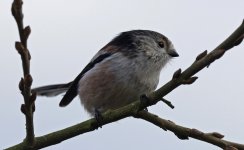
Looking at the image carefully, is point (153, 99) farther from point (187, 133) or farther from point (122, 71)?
point (122, 71)

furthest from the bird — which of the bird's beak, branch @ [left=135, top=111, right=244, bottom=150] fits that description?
branch @ [left=135, top=111, right=244, bottom=150]

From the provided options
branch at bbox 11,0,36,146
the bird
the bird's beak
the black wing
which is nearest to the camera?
branch at bbox 11,0,36,146

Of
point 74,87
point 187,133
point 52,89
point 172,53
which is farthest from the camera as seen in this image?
point 52,89

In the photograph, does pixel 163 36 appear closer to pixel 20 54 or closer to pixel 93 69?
pixel 93 69

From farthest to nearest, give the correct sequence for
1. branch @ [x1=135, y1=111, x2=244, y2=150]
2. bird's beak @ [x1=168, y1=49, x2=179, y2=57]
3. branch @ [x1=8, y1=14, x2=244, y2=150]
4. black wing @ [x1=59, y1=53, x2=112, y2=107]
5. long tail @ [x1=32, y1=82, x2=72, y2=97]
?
1. long tail @ [x1=32, y1=82, x2=72, y2=97]
2. black wing @ [x1=59, y1=53, x2=112, y2=107]
3. bird's beak @ [x1=168, y1=49, x2=179, y2=57]
4. branch @ [x1=135, y1=111, x2=244, y2=150]
5. branch @ [x1=8, y1=14, x2=244, y2=150]

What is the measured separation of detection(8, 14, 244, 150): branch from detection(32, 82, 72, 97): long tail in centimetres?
331

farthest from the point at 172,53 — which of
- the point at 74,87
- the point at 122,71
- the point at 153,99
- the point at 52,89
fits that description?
the point at 153,99

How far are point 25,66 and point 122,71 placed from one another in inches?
Answer: 109

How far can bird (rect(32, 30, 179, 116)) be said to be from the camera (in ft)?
17.4

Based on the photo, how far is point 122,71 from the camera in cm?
543

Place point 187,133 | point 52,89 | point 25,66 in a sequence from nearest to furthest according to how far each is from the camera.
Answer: point 25,66, point 187,133, point 52,89

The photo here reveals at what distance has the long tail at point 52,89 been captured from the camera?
681 cm

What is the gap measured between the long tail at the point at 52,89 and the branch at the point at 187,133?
339 centimetres

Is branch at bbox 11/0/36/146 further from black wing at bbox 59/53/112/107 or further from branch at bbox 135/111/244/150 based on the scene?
black wing at bbox 59/53/112/107
